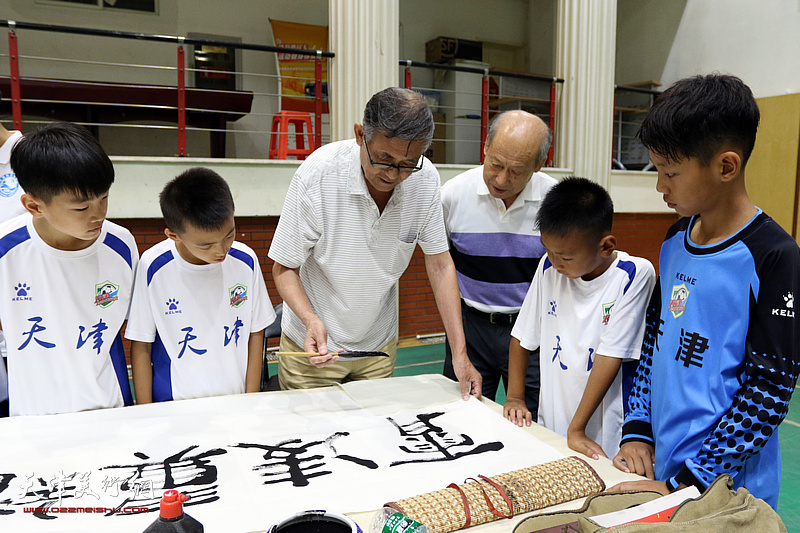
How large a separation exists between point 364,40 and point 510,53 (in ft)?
16.4

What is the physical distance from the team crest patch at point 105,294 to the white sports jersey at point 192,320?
58 mm

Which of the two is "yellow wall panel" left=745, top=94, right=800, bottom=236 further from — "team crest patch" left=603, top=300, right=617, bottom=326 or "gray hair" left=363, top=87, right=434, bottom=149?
"gray hair" left=363, top=87, right=434, bottom=149

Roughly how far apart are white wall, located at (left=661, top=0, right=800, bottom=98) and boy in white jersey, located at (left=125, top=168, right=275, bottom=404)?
6.26 m

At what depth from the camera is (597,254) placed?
1.45m

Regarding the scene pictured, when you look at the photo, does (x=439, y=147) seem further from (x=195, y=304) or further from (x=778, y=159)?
(x=195, y=304)

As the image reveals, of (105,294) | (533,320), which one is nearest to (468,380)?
(533,320)

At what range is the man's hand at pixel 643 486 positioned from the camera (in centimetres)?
105

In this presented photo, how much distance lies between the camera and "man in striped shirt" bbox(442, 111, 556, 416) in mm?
1896

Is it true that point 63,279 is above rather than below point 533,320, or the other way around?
above

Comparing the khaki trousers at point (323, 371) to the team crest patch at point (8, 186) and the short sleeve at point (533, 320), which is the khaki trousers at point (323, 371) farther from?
the team crest patch at point (8, 186)

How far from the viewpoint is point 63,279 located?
1.46 metres

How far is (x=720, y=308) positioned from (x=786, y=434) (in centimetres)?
280

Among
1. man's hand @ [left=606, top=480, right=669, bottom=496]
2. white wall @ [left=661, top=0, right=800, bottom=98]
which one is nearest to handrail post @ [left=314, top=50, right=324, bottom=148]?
man's hand @ [left=606, top=480, right=669, bottom=496]

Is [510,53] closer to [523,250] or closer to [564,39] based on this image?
[564,39]
